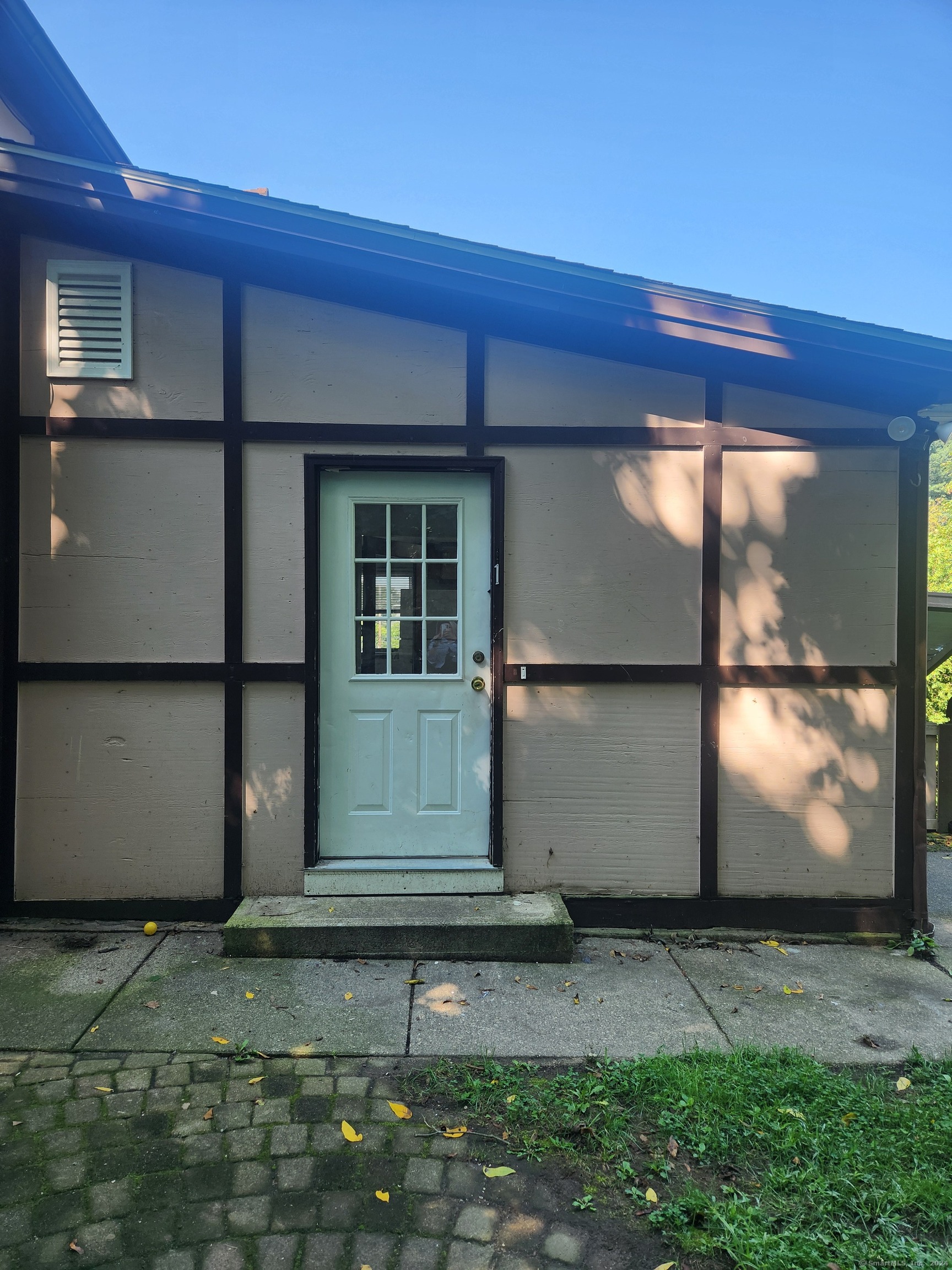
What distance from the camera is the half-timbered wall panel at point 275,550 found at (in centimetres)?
370

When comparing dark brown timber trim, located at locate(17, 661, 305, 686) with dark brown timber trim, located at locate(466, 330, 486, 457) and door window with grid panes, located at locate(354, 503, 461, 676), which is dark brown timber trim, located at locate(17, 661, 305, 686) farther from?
dark brown timber trim, located at locate(466, 330, 486, 457)

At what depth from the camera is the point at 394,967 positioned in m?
3.25

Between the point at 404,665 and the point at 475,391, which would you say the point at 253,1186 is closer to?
the point at 404,665

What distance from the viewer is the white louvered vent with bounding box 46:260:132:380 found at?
364cm

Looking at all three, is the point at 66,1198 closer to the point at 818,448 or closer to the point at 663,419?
the point at 663,419

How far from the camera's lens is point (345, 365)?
372 centimetres

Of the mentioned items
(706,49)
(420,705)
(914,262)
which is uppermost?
(914,262)

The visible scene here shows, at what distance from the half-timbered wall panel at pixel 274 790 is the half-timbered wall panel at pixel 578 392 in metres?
1.87

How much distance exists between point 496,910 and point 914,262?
25.9 m

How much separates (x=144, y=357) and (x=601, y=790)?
129 inches

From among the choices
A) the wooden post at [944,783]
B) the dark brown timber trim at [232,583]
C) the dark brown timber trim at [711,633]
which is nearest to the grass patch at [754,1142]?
the dark brown timber trim at [711,633]

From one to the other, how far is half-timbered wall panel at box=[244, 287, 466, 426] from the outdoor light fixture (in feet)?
7.30

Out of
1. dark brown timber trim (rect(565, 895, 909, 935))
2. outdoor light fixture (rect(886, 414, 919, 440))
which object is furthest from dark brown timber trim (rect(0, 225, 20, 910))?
outdoor light fixture (rect(886, 414, 919, 440))

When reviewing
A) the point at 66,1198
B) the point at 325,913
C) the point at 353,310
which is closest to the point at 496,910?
the point at 325,913
